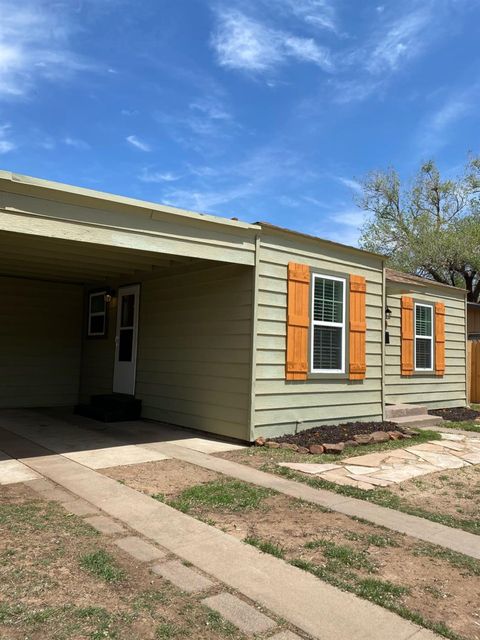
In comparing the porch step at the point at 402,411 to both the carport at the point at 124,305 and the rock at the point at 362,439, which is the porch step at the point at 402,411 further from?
the carport at the point at 124,305

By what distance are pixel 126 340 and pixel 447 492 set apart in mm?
6250

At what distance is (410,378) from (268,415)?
497 centimetres

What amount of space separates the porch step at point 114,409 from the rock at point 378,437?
3941 mm

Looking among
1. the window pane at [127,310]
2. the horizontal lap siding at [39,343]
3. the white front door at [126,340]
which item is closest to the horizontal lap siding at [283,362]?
the white front door at [126,340]

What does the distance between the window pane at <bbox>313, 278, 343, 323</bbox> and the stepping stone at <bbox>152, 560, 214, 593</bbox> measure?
502 centimetres

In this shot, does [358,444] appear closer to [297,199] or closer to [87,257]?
[87,257]

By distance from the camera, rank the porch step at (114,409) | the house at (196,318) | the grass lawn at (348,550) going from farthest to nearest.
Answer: the porch step at (114,409) < the house at (196,318) < the grass lawn at (348,550)

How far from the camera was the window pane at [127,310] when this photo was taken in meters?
9.30

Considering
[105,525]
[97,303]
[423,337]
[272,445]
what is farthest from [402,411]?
[105,525]

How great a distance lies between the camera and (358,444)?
22.6ft

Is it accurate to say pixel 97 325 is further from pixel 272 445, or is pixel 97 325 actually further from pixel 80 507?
pixel 80 507

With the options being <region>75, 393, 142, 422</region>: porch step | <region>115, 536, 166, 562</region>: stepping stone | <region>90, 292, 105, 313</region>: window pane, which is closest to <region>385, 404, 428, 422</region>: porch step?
<region>75, 393, 142, 422</region>: porch step

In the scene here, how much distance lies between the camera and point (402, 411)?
939cm

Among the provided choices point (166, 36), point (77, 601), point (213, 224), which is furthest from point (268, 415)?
point (166, 36)
